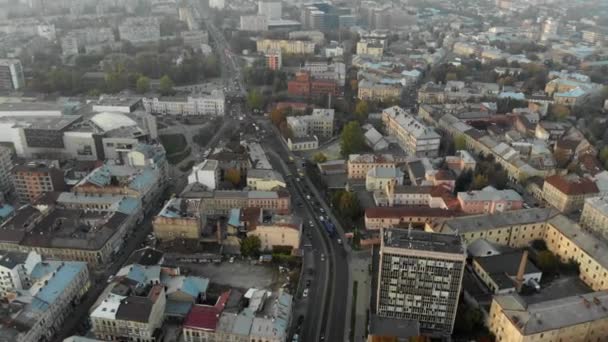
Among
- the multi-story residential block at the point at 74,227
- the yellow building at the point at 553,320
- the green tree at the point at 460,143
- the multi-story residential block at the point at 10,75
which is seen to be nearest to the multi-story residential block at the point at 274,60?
the multi-story residential block at the point at 10,75

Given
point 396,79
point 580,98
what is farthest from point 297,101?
point 580,98

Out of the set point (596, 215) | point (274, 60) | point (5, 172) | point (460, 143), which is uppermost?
point (274, 60)

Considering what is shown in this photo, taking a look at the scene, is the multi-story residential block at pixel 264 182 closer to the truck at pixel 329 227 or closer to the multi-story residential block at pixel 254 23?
the truck at pixel 329 227

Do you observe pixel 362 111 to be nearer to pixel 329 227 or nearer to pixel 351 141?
pixel 351 141

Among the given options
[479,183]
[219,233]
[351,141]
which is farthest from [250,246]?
[479,183]

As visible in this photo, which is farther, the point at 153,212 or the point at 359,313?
the point at 153,212

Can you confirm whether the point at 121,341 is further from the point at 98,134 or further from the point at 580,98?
the point at 580,98

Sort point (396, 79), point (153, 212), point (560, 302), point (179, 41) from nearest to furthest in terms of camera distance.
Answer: point (560, 302)
point (153, 212)
point (396, 79)
point (179, 41)

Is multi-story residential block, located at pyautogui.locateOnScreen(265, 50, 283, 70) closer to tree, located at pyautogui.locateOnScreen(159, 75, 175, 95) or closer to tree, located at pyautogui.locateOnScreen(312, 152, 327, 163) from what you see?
tree, located at pyautogui.locateOnScreen(159, 75, 175, 95)
